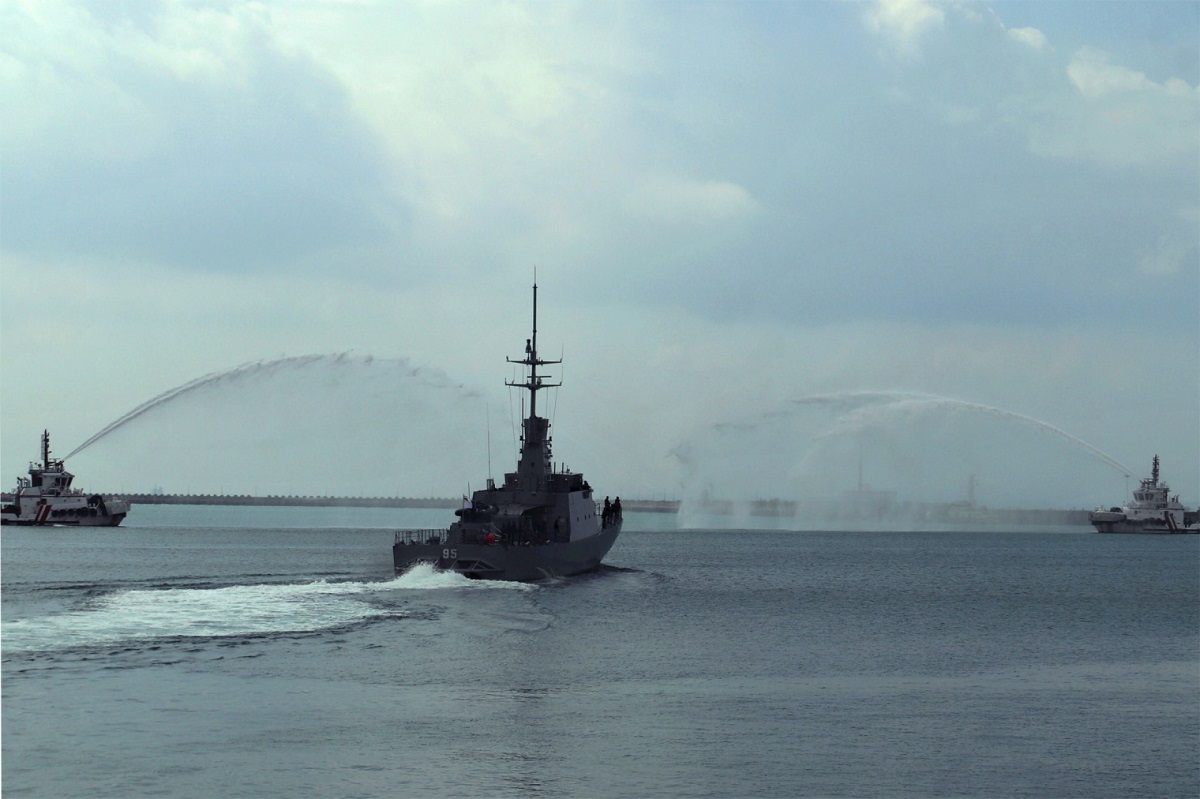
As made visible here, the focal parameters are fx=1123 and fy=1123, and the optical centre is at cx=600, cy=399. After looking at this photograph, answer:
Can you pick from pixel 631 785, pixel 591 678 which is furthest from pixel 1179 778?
pixel 591 678

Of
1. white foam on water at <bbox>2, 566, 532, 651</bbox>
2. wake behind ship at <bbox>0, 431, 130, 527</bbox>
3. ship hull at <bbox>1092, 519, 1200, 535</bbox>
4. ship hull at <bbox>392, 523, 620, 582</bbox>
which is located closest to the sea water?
white foam on water at <bbox>2, 566, 532, 651</bbox>

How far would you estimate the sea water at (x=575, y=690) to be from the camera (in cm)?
2178

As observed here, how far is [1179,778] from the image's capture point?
75.0 ft

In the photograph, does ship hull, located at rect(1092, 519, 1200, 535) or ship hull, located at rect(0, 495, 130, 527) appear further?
ship hull, located at rect(1092, 519, 1200, 535)

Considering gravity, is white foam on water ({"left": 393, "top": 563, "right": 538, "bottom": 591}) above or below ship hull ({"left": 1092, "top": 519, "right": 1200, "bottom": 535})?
below

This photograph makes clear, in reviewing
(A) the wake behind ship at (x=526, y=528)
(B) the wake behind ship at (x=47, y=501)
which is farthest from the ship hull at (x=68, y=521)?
(A) the wake behind ship at (x=526, y=528)

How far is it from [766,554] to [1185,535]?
270 ft

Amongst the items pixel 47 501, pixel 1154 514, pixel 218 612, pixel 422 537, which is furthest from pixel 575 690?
pixel 1154 514

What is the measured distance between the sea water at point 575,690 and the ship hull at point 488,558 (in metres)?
0.94

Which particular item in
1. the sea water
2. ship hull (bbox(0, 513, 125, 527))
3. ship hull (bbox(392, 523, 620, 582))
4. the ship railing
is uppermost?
the ship railing

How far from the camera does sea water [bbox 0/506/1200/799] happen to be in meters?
21.8

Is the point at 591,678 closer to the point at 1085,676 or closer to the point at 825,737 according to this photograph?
the point at 825,737

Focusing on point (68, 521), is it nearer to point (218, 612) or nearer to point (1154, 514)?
point (218, 612)

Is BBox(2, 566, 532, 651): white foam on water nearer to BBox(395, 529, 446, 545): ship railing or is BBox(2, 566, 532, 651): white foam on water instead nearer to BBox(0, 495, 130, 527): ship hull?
BBox(395, 529, 446, 545): ship railing
